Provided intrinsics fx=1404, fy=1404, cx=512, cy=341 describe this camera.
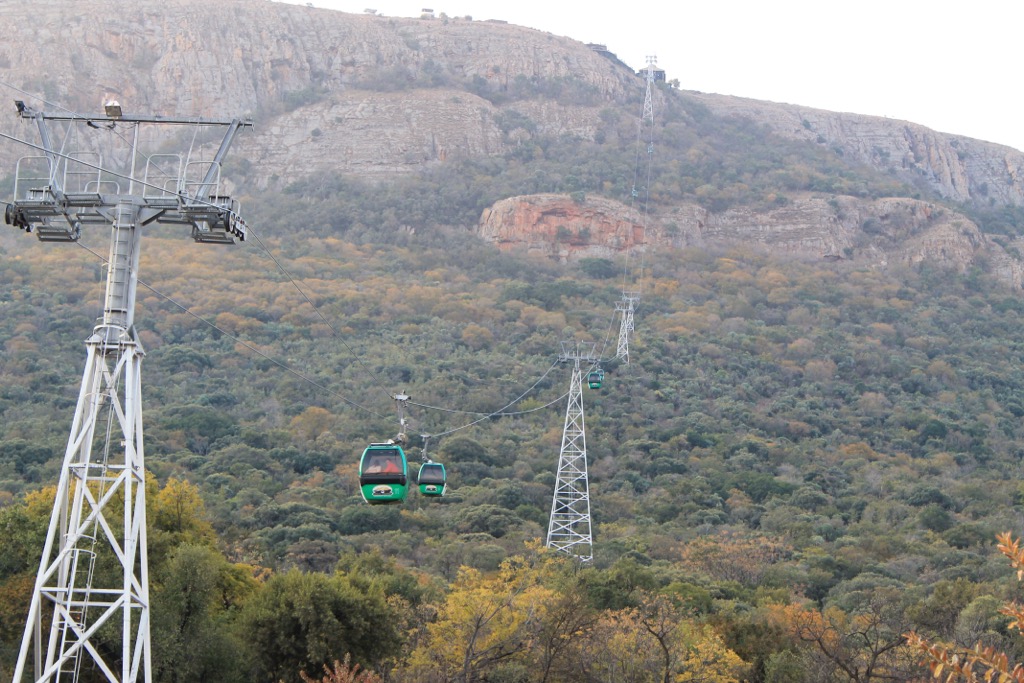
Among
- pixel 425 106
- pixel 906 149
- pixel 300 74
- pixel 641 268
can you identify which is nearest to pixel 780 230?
pixel 641 268

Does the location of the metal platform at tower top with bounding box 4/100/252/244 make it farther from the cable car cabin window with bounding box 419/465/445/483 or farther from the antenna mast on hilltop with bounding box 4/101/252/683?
the cable car cabin window with bounding box 419/465/445/483

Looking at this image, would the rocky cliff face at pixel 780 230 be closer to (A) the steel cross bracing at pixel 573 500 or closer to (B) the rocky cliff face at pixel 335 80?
(B) the rocky cliff face at pixel 335 80

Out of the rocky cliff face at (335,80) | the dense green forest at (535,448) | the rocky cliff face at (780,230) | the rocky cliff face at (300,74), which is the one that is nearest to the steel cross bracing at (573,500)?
the dense green forest at (535,448)

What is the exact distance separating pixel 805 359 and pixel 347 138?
5364 cm

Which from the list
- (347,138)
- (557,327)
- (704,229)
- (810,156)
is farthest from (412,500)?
(810,156)

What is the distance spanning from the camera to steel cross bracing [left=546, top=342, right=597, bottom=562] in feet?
168

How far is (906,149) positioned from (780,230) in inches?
1511

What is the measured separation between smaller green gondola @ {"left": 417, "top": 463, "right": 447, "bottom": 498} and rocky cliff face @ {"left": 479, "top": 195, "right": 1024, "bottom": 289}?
8788cm

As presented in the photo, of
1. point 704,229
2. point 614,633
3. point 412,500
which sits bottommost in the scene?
point 412,500

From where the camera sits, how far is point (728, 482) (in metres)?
69.8

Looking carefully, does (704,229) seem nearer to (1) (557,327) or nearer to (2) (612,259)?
(2) (612,259)

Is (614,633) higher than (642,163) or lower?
lower

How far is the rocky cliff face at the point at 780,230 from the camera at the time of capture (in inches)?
4616

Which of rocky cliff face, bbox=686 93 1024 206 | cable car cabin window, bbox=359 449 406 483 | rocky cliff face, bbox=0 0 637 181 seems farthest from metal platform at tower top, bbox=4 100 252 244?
rocky cliff face, bbox=686 93 1024 206
